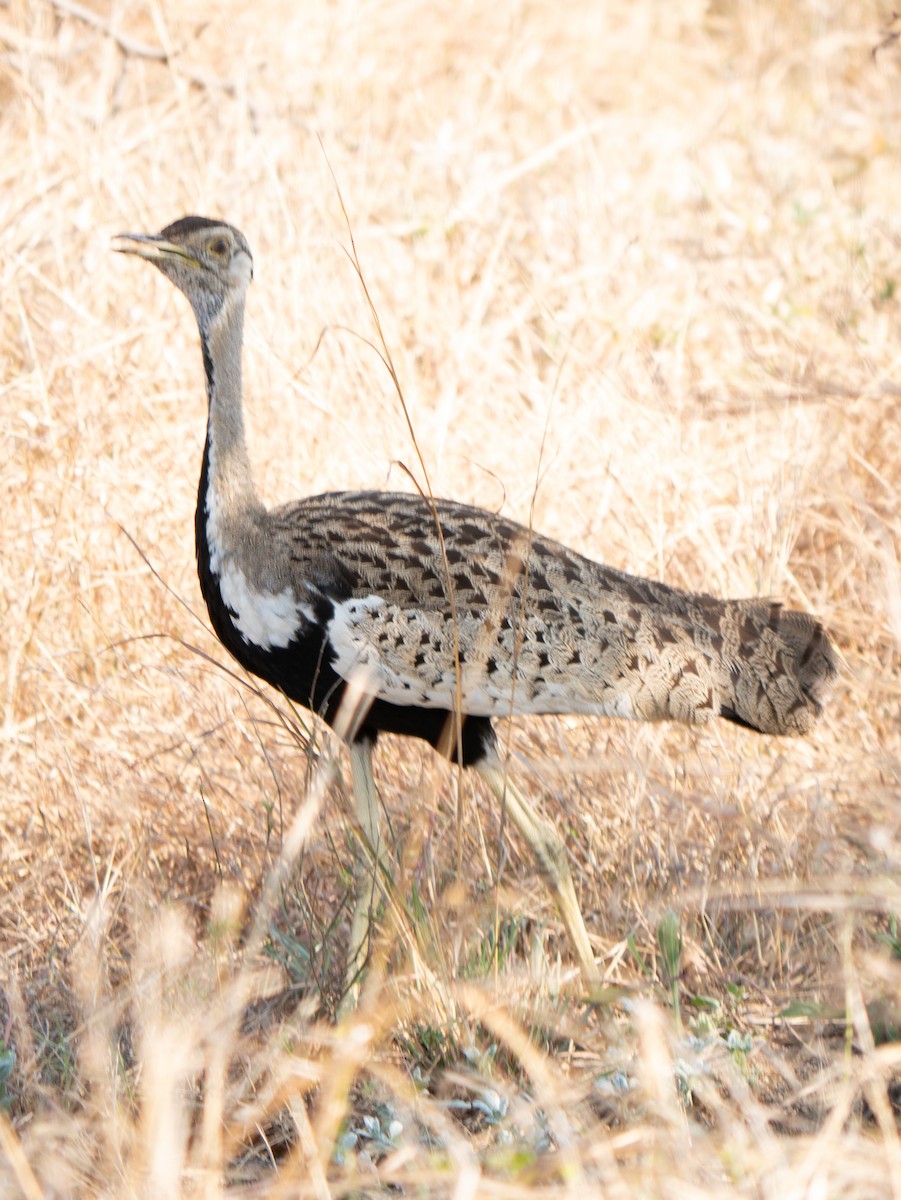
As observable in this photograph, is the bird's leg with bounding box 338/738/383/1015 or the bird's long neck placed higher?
the bird's long neck

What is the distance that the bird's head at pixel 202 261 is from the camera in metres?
3.49

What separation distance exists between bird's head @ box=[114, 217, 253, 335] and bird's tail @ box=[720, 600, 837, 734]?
1322 mm

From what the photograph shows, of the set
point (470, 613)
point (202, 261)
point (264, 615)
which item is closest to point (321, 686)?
point (264, 615)

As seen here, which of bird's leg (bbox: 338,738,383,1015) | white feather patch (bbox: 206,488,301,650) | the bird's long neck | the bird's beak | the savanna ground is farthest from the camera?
the bird's beak

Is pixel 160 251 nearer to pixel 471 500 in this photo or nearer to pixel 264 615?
pixel 264 615

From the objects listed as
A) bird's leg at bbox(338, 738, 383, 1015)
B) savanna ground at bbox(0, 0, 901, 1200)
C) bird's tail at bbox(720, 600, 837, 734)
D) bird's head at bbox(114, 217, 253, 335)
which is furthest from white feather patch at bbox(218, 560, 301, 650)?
bird's tail at bbox(720, 600, 837, 734)

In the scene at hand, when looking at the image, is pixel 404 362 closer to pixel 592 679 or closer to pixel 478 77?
pixel 592 679

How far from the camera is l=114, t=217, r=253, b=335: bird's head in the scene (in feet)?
11.5

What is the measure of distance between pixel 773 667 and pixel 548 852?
67 centimetres

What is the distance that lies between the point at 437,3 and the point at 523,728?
17.9ft

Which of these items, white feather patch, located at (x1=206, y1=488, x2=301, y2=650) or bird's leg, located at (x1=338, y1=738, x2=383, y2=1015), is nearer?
bird's leg, located at (x1=338, y1=738, x2=383, y2=1015)

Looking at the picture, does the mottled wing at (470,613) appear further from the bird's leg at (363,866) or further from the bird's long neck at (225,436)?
the bird's leg at (363,866)

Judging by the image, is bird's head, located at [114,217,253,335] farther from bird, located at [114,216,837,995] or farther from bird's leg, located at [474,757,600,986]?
bird's leg, located at [474,757,600,986]

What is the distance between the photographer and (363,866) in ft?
10.3
